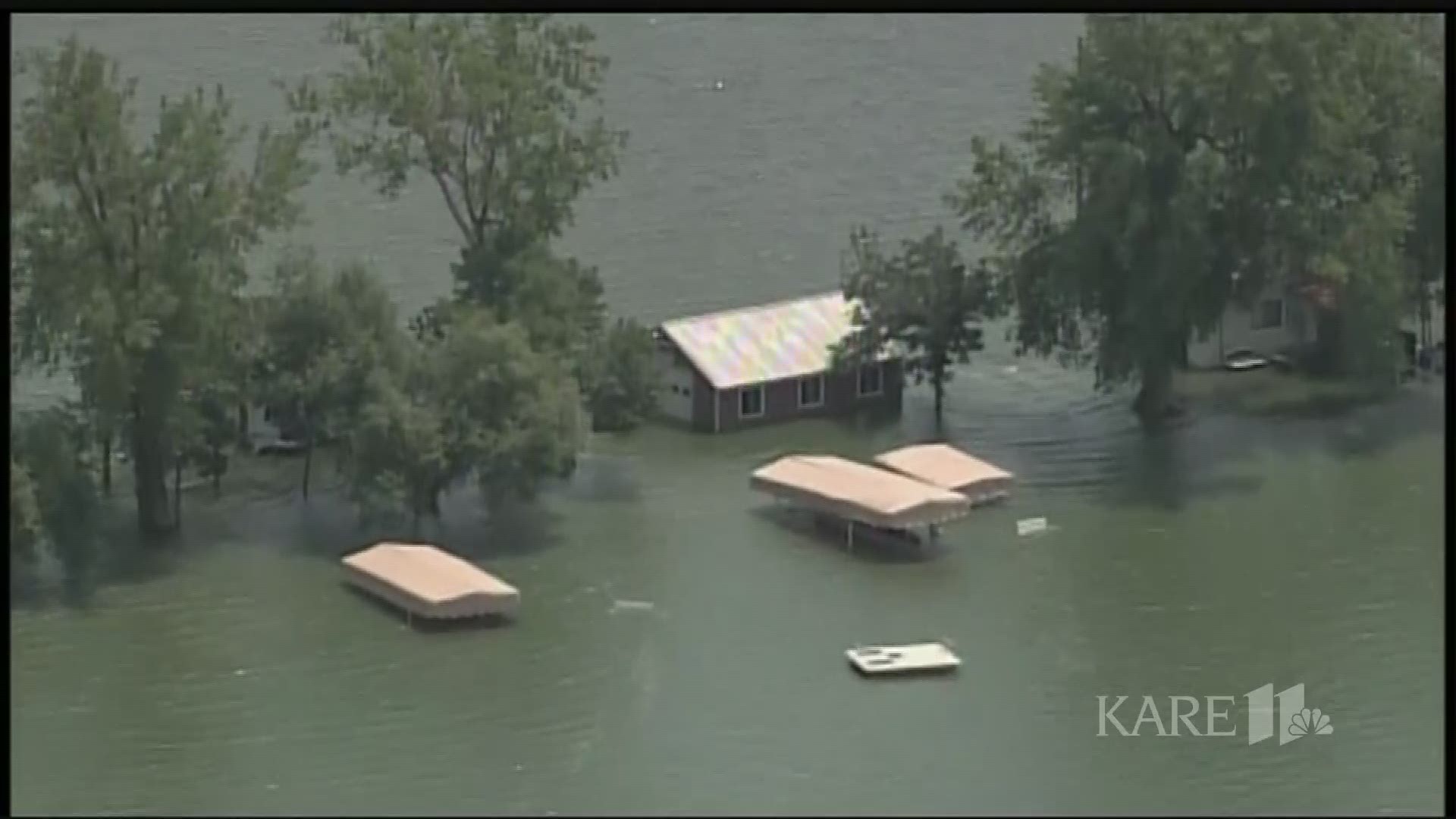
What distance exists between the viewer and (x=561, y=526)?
8.43 metres

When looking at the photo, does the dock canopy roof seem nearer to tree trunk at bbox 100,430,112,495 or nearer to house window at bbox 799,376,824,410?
house window at bbox 799,376,824,410

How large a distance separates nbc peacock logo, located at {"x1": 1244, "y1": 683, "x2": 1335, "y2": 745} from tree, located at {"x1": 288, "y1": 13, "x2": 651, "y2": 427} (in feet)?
6.69

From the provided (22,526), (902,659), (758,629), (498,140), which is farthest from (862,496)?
(22,526)

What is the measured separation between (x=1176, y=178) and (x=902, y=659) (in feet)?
6.96

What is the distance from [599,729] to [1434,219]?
3.37 m

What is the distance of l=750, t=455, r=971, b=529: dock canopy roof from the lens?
813 centimetres

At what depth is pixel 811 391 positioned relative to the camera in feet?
30.2

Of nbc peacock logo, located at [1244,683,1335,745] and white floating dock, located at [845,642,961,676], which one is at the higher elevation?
white floating dock, located at [845,642,961,676]

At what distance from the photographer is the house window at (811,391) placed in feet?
30.1

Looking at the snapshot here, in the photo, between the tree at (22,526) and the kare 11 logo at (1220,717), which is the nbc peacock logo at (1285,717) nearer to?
the kare 11 logo at (1220,717)

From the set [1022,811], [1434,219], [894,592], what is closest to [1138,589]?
[894,592]

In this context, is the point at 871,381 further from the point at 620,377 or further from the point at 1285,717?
the point at 1285,717

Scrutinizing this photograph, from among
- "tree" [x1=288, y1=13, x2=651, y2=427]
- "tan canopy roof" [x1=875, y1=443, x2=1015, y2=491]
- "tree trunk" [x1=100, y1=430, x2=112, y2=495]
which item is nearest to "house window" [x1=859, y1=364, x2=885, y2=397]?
"tan canopy roof" [x1=875, y1=443, x2=1015, y2=491]

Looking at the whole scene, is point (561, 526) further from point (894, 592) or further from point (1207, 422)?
point (1207, 422)
